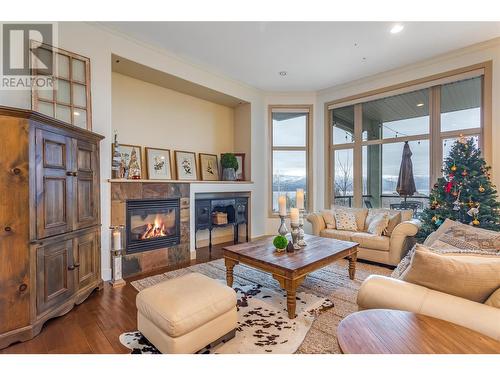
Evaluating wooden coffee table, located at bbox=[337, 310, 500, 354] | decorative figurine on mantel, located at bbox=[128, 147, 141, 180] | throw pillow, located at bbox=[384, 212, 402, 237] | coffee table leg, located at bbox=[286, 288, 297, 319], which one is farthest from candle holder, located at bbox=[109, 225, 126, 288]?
throw pillow, located at bbox=[384, 212, 402, 237]

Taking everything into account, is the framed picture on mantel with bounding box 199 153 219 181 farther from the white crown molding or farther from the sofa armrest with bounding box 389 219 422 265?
the sofa armrest with bounding box 389 219 422 265

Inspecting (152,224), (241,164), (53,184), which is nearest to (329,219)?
(241,164)

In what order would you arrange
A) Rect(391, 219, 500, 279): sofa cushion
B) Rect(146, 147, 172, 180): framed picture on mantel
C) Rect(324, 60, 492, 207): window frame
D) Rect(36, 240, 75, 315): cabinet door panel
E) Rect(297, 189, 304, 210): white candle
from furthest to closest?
Rect(146, 147, 172, 180): framed picture on mantel → Rect(324, 60, 492, 207): window frame → Rect(297, 189, 304, 210): white candle → Rect(391, 219, 500, 279): sofa cushion → Rect(36, 240, 75, 315): cabinet door panel

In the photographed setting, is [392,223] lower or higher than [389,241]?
higher

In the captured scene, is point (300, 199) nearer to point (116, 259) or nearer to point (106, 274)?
point (116, 259)

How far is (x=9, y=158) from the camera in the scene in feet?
6.26

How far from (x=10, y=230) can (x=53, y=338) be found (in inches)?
36.3

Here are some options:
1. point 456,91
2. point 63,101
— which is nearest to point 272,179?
point 456,91

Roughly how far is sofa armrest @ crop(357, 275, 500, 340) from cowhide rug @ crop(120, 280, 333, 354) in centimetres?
67

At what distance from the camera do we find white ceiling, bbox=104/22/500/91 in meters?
3.23

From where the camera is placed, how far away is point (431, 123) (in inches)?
171

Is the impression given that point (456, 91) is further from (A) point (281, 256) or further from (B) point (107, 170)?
(B) point (107, 170)

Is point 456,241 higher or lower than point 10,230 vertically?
lower

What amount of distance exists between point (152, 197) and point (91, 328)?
1.84 meters
